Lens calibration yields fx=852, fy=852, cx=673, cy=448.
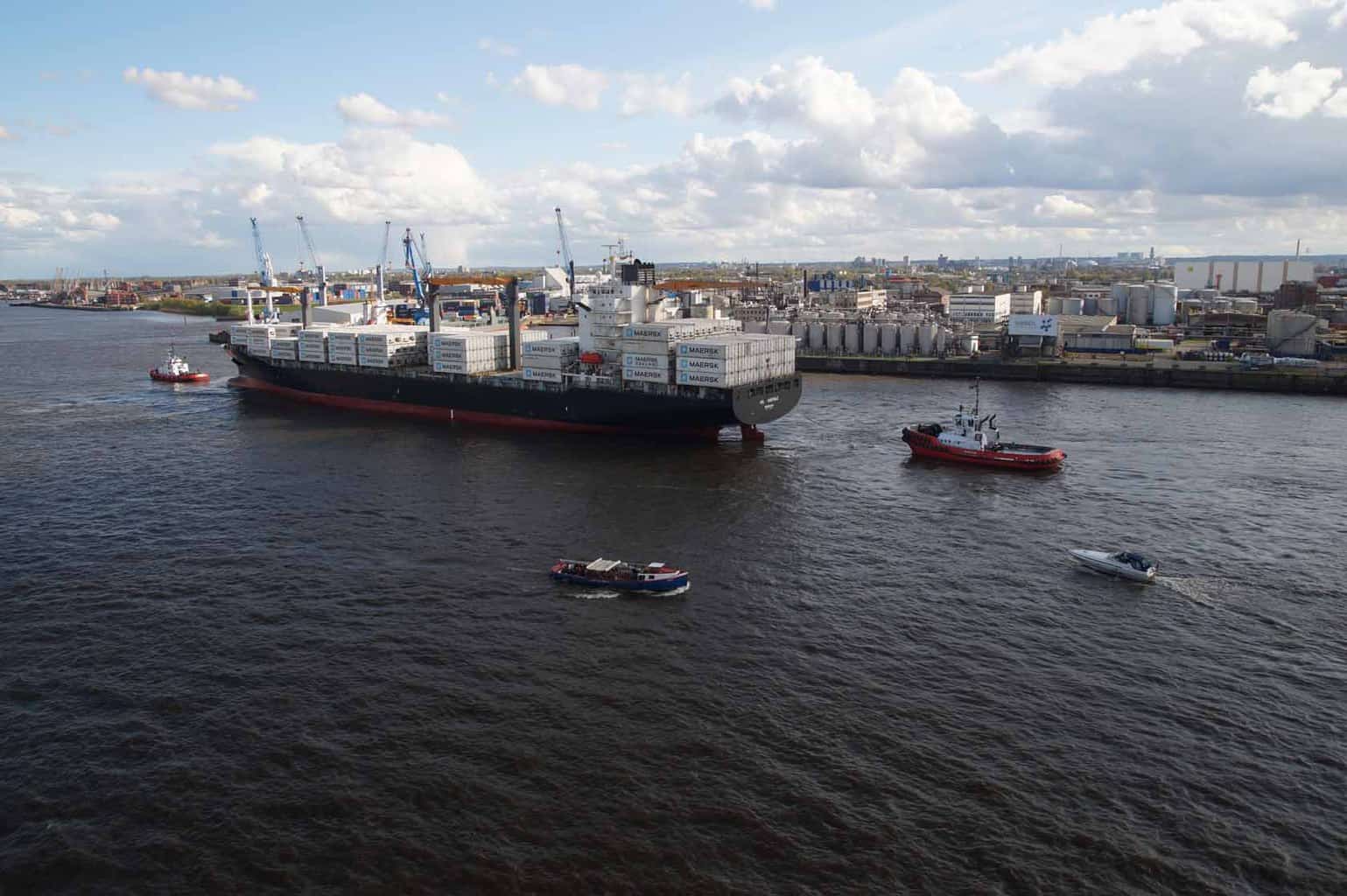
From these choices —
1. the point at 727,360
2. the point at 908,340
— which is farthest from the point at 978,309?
the point at 727,360

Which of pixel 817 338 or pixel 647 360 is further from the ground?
pixel 817 338

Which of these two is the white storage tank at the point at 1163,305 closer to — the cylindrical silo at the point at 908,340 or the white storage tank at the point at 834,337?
the cylindrical silo at the point at 908,340

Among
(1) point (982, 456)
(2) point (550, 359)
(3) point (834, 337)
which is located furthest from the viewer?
(3) point (834, 337)

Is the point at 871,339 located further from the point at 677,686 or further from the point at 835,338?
the point at 677,686

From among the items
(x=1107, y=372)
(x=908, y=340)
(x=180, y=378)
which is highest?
(x=908, y=340)

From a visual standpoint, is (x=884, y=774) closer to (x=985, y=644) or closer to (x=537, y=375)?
(x=985, y=644)
